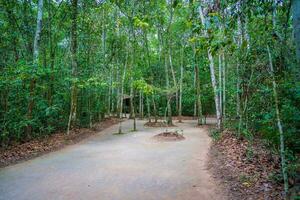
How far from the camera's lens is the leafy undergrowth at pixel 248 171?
5.19 meters

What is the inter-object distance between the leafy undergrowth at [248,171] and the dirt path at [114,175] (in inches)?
13.8

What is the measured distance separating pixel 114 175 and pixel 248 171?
10.9ft

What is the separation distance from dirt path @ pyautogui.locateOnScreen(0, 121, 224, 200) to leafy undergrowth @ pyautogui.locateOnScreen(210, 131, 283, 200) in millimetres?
351

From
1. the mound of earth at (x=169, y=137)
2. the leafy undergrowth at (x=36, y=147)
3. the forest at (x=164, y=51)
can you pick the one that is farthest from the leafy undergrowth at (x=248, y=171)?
the leafy undergrowth at (x=36, y=147)

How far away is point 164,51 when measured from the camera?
67.3ft

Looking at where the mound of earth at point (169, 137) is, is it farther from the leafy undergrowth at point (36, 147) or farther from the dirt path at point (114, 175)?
the leafy undergrowth at point (36, 147)

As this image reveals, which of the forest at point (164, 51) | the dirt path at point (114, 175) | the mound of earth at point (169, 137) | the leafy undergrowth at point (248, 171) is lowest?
the dirt path at point (114, 175)

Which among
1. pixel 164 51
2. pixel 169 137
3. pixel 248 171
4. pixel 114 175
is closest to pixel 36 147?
pixel 114 175

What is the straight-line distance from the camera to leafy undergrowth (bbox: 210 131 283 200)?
17.0 ft

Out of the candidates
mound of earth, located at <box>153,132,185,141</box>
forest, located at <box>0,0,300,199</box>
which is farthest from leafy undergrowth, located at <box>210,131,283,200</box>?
mound of earth, located at <box>153,132,185,141</box>

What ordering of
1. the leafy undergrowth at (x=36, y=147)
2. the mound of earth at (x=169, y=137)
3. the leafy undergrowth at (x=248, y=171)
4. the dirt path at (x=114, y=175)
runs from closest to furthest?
the leafy undergrowth at (x=248, y=171) → the dirt path at (x=114, y=175) → the leafy undergrowth at (x=36, y=147) → the mound of earth at (x=169, y=137)

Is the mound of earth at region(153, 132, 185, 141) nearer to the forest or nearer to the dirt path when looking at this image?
the dirt path

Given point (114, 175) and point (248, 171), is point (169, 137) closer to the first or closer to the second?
point (114, 175)

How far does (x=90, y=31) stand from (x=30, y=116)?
22.2 ft
